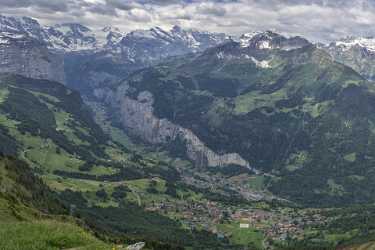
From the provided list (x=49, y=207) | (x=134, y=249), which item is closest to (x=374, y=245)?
(x=49, y=207)

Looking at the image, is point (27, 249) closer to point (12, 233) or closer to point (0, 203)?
point (12, 233)

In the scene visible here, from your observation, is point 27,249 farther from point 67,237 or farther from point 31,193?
point 31,193

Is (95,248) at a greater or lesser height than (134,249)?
greater

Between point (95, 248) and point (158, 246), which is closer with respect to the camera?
point (95, 248)

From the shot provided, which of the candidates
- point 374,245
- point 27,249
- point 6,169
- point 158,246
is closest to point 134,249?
point 27,249

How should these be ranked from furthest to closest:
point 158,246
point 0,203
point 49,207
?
point 49,207
point 158,246
point 0,203

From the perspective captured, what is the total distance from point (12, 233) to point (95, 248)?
19.8 ft

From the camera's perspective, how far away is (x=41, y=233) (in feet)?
123

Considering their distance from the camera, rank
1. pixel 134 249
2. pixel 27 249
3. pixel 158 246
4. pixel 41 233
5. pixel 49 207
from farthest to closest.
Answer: pixel 49 207, pixel 158 246, pixel 134 249, pixel 41 233, pixel 27 249

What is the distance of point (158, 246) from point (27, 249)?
136m

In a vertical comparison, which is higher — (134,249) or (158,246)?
(134,249)

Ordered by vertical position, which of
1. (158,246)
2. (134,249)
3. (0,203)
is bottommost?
(158,246)

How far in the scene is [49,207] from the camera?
614 ft

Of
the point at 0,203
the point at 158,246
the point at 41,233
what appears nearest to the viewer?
the point at 41,233
